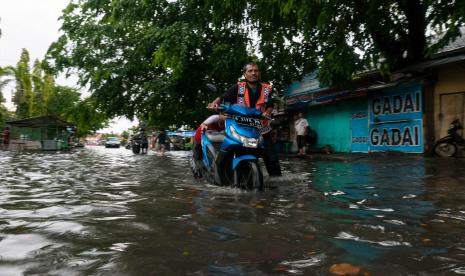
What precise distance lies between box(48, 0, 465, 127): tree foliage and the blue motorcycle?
504cm

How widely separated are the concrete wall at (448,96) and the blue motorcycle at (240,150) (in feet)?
33.9

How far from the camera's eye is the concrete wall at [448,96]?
13062 mm

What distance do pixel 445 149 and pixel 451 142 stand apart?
1.22 feet

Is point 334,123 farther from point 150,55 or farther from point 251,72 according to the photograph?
point 251,72

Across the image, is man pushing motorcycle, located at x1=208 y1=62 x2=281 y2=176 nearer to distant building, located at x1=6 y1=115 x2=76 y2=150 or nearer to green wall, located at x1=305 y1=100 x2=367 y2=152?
green wall, located at x1=305 y1=100 x2=367 y2=152

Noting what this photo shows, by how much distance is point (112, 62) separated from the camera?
20.5 meters

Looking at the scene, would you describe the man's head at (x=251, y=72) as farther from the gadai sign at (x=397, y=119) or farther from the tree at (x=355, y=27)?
the gadai sign at (x=397, y=119)

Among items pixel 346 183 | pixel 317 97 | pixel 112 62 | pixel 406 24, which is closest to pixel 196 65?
pixel 112 62

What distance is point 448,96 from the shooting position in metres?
13.5

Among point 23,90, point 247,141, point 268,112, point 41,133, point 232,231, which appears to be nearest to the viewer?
point 232,231

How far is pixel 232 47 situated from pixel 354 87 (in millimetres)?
5700

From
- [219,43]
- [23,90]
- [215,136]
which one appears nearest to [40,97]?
[23,90]

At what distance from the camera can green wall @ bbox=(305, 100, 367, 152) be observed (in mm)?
18281

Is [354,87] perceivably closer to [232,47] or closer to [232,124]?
[232,47]
